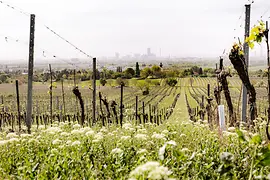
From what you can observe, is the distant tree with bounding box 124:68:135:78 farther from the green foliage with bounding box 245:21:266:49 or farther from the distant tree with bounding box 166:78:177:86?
the green foliage with bounding box 245:21:266:49

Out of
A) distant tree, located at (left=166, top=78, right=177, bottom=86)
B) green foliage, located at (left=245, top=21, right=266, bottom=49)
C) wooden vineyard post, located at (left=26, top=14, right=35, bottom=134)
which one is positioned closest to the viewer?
green foliage, located at (left=245, top=21, right=266, bottom=49)

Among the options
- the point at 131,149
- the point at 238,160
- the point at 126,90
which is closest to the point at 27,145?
the point at 131,149

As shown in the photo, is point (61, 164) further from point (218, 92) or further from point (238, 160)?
point (218, 92)

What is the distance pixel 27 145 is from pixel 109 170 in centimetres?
164

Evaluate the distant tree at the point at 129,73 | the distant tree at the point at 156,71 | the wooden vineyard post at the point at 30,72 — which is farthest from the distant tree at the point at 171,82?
the wooden vineyard post at the point at 30,72

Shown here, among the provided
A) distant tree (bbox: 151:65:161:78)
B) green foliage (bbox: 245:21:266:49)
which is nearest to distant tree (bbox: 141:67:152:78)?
distant tree (bbox: 151:65:161:78)

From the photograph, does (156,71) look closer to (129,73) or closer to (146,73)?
(146,73)

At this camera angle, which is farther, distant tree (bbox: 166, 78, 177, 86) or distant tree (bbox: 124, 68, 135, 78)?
distant tree (bbox: 124, 68, 135, 78)

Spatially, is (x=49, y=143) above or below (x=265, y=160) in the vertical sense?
below

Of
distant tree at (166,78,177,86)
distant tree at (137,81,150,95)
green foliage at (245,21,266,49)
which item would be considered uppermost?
green foliage at (245,21,266,49)

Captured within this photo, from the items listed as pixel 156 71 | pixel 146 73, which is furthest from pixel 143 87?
pixel 156 71

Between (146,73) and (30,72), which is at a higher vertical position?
(146,73)

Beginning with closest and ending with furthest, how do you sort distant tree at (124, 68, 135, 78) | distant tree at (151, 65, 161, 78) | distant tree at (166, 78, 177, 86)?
distant tree at (166, 78, 177, 86) → distant tree at (124, 68, 135, 78) → distant tree at (151, 65, 161, 78)

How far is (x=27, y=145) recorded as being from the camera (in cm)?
459
